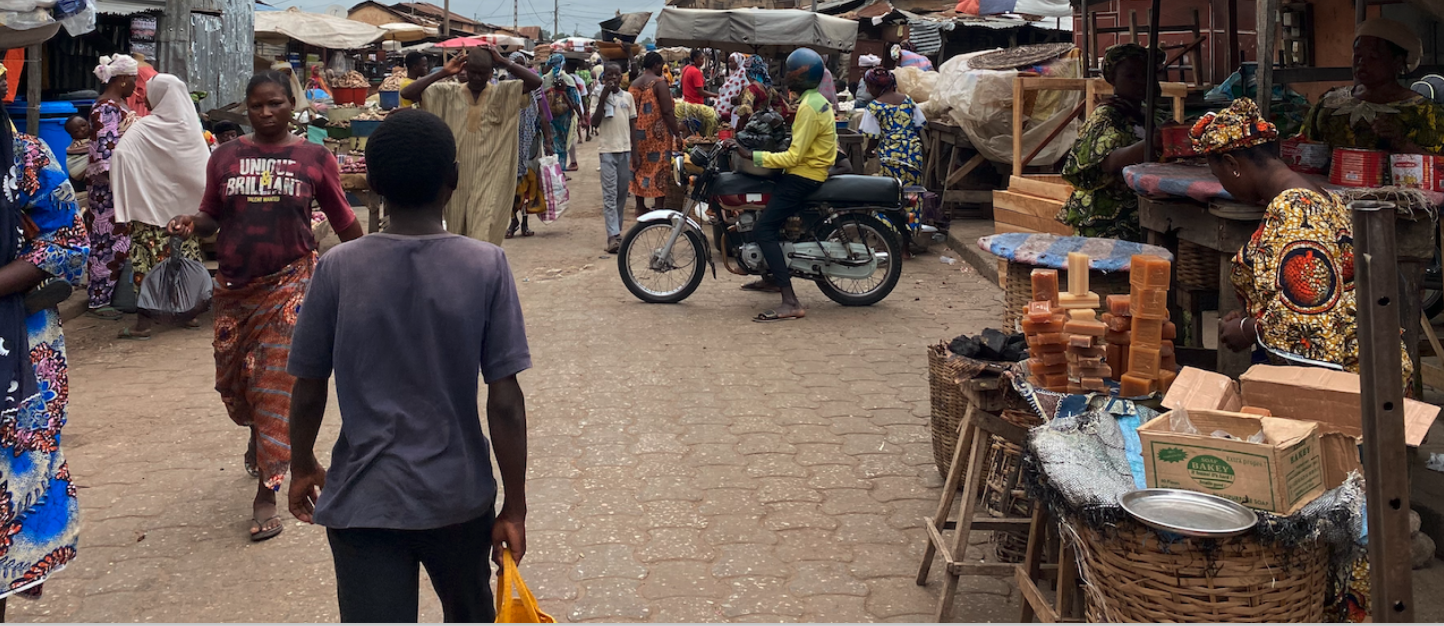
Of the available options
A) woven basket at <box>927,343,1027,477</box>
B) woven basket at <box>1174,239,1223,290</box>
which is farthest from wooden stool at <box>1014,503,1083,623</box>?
woven basket at <box>1174,239,1223,290</box>

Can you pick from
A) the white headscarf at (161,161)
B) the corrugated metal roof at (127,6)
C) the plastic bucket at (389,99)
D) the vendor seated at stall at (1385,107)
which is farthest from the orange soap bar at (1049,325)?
the plastic bucket at (389,99)

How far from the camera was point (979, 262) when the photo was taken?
11109mm

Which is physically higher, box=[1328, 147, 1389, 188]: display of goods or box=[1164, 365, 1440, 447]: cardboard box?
box=[1328, 147, 1389, 188]: display of goods

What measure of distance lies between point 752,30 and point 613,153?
12.9 feet

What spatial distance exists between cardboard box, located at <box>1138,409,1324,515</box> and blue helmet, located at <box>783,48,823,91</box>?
593cm

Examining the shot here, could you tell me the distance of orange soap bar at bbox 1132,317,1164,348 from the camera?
3.81m

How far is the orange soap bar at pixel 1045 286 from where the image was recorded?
410cm

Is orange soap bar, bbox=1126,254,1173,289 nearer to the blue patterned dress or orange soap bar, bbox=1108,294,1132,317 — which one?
orange soap bar, bbox=1108,294,1132,317

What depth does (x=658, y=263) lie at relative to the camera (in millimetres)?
9570

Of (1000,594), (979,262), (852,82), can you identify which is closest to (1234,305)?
(1000,594)

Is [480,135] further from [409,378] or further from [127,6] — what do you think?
[409,378]

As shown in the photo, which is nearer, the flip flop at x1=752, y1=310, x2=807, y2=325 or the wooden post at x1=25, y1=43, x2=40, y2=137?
the wooden post at x1=25, y1=43, x2=40, y2=137

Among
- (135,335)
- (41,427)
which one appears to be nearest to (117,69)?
(135,335)

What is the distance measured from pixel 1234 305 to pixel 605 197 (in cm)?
872
